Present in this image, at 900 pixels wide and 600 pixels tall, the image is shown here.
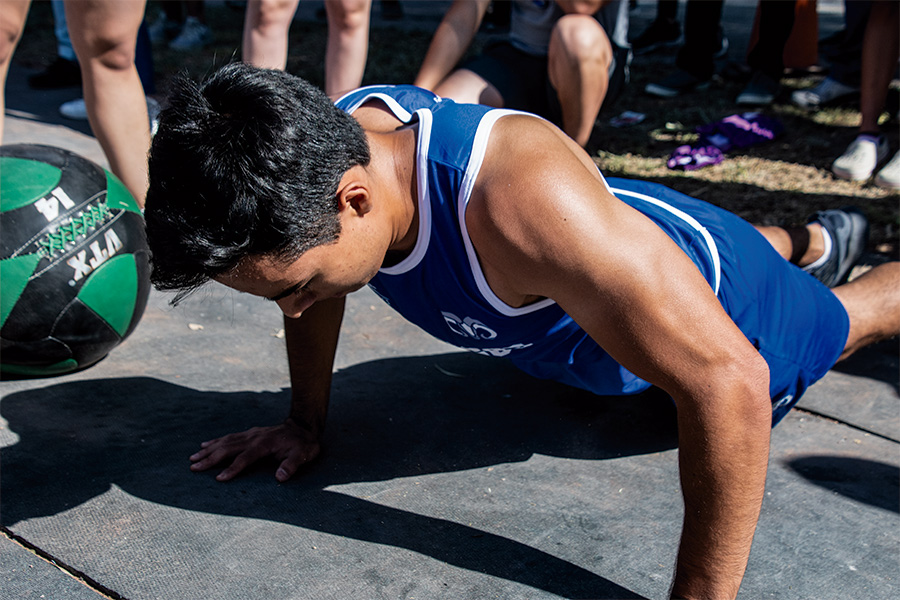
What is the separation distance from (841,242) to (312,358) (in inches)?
76.4

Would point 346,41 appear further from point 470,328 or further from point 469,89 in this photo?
point 470,328

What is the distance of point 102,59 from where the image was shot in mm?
2764

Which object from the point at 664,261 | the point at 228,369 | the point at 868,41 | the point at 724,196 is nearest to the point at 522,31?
the point at 724,196

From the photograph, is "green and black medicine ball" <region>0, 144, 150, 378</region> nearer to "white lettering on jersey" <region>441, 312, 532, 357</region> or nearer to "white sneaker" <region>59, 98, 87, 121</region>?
"white lettering on jersey" <region>441, 312, 532, 357</region>

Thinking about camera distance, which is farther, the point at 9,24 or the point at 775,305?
the point at 9,24

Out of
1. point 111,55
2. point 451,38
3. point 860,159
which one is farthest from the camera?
point 860,159

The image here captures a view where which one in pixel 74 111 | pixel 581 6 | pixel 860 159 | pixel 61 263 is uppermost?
pixel 581 6

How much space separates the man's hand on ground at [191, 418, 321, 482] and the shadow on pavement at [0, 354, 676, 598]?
1.3 inches

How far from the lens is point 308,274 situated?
4.61 feet

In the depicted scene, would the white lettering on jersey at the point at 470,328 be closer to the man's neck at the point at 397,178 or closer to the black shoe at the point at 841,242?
the man's neck at the point at 397,178

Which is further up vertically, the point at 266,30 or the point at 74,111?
the point at 266,30

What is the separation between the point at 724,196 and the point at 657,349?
286cm

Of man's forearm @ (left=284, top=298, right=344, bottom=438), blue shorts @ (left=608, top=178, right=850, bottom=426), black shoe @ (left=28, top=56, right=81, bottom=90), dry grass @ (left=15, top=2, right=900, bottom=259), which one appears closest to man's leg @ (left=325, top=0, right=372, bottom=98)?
dry grass @ (left=15, top=2, right=900, bottom=259)

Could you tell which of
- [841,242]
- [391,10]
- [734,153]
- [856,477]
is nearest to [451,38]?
[734,153]
